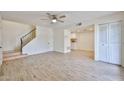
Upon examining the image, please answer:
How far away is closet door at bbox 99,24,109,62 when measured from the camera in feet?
19.5

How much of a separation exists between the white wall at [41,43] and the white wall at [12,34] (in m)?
1.05

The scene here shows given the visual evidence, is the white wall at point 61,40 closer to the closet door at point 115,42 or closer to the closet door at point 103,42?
the closet door at point 103,42

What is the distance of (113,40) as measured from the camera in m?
5.60

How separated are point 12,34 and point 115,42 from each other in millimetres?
6923

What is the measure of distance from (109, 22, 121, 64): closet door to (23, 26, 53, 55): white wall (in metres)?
5.61

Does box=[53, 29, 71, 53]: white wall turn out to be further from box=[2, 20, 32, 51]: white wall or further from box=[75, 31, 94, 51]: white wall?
box=[2, 20, 32, 51]: white wall

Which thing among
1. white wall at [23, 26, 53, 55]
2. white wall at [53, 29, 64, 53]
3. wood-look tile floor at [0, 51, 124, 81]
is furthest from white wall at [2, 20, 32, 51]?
wood-look tile floor at [0, 51, 124, 81]

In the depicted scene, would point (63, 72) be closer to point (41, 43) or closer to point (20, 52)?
point (20, 52)

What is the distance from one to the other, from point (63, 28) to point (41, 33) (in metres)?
1.89

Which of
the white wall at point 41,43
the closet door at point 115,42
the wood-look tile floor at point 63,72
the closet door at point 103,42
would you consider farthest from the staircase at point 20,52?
the closet door at point 115,42

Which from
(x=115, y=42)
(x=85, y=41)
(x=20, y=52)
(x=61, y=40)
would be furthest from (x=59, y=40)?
(x=115, y=42)

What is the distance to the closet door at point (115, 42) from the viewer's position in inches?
211
